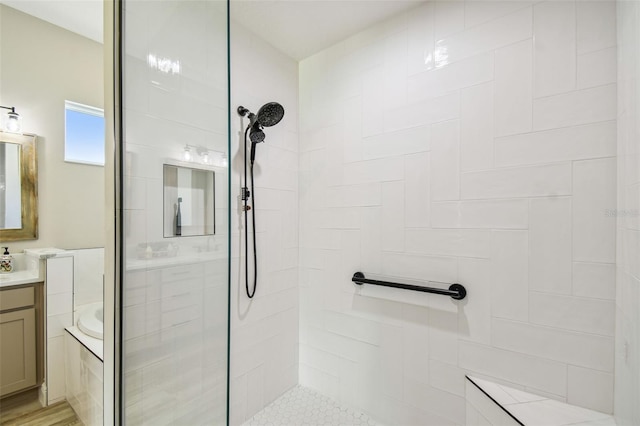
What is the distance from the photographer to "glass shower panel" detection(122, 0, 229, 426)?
813 millimetres

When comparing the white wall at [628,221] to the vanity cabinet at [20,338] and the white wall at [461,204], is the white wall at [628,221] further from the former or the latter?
the vanity cabinet at [20,338]

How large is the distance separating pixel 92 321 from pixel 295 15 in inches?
89.0

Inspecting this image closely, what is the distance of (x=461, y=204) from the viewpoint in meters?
1.33

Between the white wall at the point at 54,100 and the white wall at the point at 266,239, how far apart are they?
1599 mm

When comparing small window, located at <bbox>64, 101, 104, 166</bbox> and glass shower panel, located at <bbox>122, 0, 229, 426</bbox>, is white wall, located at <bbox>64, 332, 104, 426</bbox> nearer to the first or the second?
glass shower panel, located at <bbox>122, 0, 229, 426</bbox>

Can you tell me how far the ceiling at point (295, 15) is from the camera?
145 centimetres

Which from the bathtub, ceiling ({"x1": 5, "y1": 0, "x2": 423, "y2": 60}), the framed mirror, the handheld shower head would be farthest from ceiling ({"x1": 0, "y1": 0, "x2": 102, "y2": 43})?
the bathtub

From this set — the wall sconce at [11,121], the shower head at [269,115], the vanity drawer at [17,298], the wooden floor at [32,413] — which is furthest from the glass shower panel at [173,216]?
the wall sconce at [11,121]

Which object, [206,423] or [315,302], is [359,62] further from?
[206,423]

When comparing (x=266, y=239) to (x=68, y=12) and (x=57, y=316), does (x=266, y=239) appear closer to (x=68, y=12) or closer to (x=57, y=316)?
(x=57, y=316)

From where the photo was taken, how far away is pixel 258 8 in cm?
147

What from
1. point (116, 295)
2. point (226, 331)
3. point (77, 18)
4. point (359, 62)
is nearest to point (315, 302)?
point (226, 331)

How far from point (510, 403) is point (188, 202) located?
4.70 ft

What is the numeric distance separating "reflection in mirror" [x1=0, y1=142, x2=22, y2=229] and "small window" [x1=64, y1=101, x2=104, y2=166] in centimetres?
28
